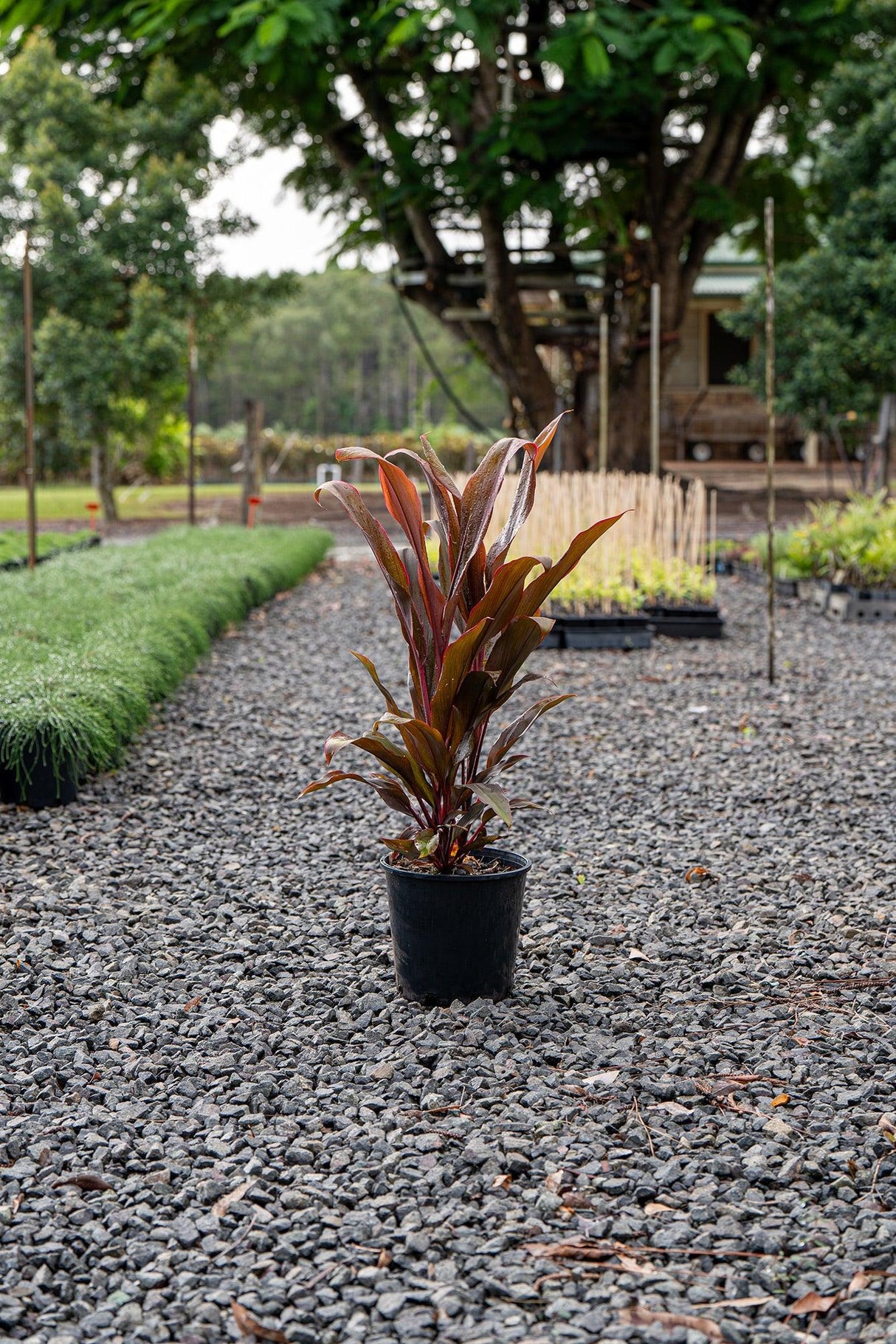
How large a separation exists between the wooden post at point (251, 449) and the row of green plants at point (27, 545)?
3.72 metres

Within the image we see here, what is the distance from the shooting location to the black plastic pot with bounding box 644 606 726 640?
7.75m

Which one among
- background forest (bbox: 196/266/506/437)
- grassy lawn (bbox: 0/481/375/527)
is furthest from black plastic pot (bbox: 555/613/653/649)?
background forest (bbox: 196/266/506/437)

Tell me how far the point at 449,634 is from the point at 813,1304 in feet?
4.52

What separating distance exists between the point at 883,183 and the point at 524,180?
3668mm

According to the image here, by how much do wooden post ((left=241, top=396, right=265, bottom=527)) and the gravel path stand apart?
1179cm

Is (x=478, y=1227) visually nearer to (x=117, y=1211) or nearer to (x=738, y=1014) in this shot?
(x=117, y=1211)

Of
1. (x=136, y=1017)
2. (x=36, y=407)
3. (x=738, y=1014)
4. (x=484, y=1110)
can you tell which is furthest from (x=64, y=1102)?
(x=36, y=407)

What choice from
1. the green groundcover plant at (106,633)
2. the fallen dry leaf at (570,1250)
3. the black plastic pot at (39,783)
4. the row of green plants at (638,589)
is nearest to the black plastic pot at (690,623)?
the row of green plants at (638,589)

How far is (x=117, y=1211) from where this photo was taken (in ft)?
6.23

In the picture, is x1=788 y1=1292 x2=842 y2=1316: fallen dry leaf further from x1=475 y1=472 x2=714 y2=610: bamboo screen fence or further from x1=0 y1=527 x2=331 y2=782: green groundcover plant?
x1=475 y1=472 x2=714 y2=610: bamboo screen fence

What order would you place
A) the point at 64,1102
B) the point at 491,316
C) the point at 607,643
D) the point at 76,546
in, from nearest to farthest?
the point at 64,1102, the point at 607,643, the point at 76,546, the point at 491,316

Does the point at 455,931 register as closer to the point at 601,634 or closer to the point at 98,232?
the point at 601,634

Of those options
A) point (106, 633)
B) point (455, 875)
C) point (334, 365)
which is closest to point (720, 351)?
point (106, 633)

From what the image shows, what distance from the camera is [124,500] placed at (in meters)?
21.4
